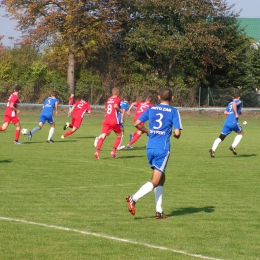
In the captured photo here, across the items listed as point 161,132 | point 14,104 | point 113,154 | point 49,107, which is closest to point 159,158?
point 161,132

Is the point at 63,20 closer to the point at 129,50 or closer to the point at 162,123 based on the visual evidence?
the point at 129,50

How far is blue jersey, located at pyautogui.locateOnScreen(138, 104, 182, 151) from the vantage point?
9133mm

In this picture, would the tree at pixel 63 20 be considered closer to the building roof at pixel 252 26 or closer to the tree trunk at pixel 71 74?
the tree trunk at pixel 71 74

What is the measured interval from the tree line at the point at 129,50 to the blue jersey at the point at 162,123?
40521 millimetres

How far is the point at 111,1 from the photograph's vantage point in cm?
5056

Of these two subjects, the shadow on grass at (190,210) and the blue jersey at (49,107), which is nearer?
the shadow on grass at (190,210)

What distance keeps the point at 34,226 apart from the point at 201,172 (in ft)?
24.8

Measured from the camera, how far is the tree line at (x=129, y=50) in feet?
164

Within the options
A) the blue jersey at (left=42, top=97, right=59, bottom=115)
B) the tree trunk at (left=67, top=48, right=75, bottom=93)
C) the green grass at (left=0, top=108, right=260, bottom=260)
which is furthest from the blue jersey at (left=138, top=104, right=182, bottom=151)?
the tree trunk at (left=67, top=48, right=75, bottom=93)

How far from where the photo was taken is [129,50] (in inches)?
2135

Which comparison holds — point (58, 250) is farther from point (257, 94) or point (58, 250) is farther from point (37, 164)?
point (257, 94)

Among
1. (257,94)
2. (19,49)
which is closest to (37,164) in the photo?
(257,94)

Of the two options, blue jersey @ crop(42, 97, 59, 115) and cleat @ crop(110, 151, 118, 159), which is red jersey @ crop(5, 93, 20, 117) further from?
cleat @ crop(110, 151, 118, 159)

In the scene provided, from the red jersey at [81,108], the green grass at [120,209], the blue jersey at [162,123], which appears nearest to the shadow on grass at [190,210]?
the green grass at [120,209]
